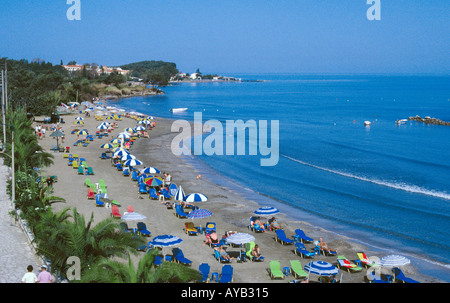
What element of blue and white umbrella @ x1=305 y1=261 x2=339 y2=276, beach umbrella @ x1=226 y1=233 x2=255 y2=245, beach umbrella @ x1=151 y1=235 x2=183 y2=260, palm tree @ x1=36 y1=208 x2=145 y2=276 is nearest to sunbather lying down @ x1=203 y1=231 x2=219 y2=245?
beach umbrella @ x1=226 y1=233 x2=255 y2=245

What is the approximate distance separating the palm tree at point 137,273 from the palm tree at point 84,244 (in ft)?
5.11

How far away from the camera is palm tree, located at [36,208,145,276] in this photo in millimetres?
11141

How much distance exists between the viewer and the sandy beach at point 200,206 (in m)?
15.4

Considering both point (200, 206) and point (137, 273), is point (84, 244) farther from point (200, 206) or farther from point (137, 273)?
point (200, 206)

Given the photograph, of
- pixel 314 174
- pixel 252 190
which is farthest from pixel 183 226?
pixel 314 174

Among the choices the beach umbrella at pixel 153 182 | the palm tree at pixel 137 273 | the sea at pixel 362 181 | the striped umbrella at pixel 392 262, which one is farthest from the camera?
the beach umbrella at pixel 153 182

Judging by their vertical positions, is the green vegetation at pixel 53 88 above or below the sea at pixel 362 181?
above

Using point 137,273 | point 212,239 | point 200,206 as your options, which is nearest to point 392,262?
point 212,239

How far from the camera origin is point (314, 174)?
110 feet

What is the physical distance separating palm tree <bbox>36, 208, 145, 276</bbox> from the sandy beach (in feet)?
7.70

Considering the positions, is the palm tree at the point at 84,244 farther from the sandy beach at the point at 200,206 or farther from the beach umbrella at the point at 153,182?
the beach umbrella at the point at 153,182

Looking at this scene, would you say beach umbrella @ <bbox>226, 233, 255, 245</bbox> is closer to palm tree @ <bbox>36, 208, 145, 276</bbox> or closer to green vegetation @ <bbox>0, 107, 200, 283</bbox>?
green vegetation @ <bbox>0, 107, 200, 283</bbox>

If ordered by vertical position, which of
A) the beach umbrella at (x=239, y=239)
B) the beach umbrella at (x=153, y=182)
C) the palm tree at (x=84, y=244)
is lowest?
the beach umbrella at (x=239, y=239)

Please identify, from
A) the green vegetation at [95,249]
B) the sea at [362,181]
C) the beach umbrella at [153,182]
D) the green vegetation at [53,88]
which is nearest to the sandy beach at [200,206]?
the beach umbrella at [153,182]
